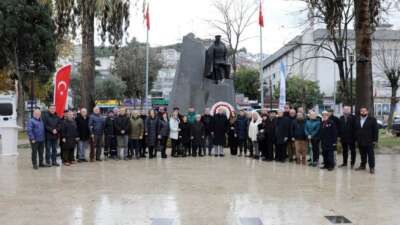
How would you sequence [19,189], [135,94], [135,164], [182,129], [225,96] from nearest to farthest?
1. [19,189]
2. [135,164]
3. [182,129]
4. [225,96]
5. [135,94]

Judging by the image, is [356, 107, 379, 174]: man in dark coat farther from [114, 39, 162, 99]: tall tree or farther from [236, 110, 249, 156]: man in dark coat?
[114, 39, 162, 99]: tall tree

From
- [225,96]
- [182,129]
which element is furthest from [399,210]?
[225,96]

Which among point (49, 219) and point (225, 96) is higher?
point (225, 96)

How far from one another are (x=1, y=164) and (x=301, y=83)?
54.2 metres

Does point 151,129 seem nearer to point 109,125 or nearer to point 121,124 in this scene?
point 121,124

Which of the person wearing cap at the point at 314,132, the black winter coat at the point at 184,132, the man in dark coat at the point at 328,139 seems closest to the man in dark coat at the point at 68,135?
the black winter coat at the point at 184,132

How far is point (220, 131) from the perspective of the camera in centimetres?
1762

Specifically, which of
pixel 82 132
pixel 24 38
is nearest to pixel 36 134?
pixel 82 132

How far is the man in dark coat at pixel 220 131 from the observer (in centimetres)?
1761

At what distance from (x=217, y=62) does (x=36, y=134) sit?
32.7 ft

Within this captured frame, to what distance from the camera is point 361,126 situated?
13.3 m

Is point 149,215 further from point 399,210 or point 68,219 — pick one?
point 399,210

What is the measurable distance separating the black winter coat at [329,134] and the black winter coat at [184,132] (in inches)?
203

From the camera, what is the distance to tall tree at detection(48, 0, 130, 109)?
1909cm
